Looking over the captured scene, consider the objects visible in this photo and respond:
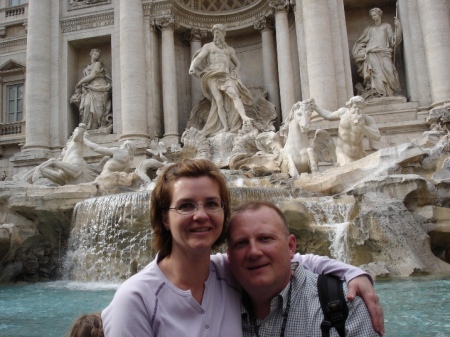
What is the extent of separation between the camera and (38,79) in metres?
16.1

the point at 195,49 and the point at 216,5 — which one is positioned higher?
the point at 216,5

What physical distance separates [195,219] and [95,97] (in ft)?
51.9

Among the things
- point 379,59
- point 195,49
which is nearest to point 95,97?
point 195,49

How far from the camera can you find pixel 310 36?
1366cm

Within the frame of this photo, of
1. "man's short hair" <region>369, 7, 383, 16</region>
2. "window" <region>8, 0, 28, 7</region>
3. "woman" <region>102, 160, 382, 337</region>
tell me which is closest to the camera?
"woman" <region>102, 160, 382, 337</region>

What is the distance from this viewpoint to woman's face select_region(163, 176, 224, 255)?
5.07 ft

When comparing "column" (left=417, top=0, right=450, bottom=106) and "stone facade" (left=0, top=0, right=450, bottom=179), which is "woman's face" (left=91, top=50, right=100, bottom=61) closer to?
"stone facade" (left=0, top=0, right=450, bottom=179)

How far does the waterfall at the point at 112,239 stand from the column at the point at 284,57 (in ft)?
25.6

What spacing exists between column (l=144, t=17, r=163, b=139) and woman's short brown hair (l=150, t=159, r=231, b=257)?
13.8m

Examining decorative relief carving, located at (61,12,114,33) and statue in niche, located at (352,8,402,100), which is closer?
statue in niche, located at (352,8,402,100)

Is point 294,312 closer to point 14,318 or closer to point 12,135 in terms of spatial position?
point 14,318

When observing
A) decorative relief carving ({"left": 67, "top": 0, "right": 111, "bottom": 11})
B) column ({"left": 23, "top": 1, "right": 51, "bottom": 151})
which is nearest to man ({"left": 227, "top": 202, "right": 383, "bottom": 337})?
column ({"left": 23, "top": 1, "right": 51, "bottom": 151})

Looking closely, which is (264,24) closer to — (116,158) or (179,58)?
(179,58)

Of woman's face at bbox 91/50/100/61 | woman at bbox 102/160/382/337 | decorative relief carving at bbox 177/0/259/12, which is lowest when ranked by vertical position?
woman at bbox 102/160/382/337
